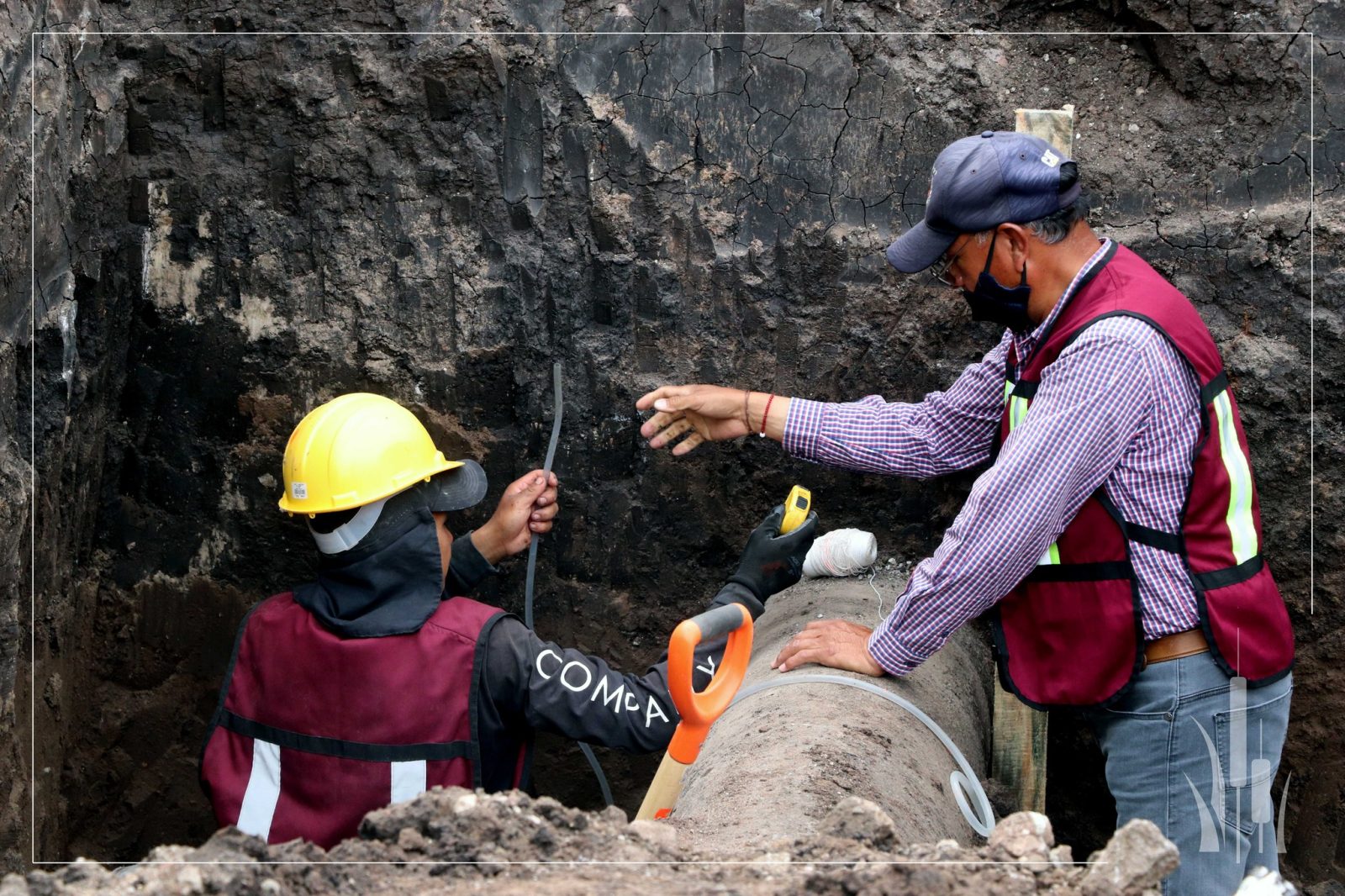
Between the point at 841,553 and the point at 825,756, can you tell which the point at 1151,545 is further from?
the point at 841,553

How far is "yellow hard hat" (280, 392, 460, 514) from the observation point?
9.48 feet

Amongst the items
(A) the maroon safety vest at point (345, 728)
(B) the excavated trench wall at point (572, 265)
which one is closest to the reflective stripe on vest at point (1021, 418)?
(B) the excavated trench wall at point (572, 265)

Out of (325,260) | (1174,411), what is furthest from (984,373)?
(325,260)

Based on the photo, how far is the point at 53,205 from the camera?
3504mm

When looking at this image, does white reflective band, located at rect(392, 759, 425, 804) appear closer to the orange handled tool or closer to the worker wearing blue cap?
the orange handled tool

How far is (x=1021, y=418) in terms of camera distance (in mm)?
2789

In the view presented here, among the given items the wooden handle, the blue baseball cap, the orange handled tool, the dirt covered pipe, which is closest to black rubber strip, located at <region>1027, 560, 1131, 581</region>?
the dirt covered pipe

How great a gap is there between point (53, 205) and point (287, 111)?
2.35 feet

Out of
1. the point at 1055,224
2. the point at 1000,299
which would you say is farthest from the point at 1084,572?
the point at 1055,224

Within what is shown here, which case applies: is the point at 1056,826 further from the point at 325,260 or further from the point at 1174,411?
the point at 325,260

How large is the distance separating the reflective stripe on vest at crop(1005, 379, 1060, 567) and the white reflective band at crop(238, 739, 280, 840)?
1.74m

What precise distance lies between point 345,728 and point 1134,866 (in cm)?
166

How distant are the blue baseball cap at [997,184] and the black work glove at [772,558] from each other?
0.88 metres

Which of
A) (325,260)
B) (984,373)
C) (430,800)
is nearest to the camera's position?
(430,800)
